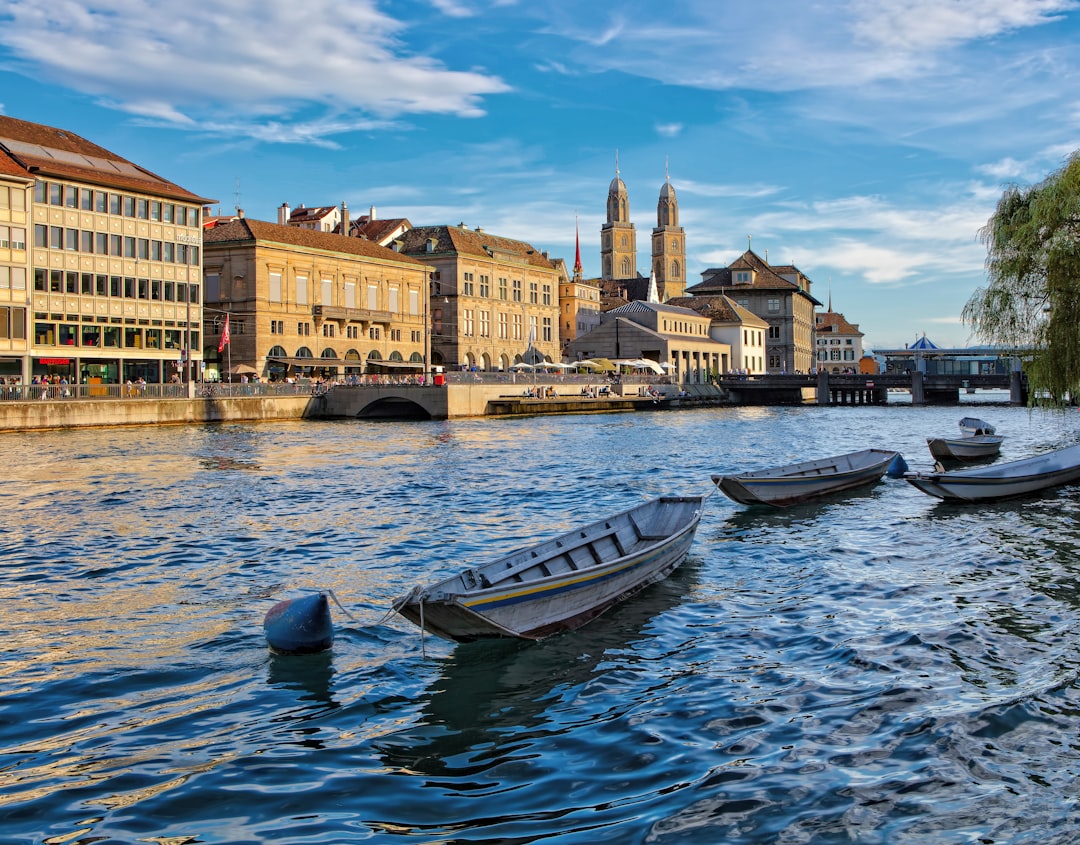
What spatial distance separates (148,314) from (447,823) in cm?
7513

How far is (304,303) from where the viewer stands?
95.6 metres

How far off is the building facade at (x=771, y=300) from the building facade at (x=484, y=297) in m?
39.8

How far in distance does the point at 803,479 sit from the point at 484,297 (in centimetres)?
9727

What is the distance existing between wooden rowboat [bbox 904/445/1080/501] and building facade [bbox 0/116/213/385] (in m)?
56.7

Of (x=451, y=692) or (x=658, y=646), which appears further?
(x=658, y=646)

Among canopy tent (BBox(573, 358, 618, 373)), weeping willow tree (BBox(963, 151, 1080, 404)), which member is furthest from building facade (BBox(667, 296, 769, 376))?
weeping willow tree (BBox(963, 151, 1080, 404))

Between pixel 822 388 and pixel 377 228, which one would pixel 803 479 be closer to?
pixel 822 388

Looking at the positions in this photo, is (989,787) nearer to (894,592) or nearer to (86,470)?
(894,592)

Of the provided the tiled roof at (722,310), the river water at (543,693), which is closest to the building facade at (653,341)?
the tiled roof at (722,310)

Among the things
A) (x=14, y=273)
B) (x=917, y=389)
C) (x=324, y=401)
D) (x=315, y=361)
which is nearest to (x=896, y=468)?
(x=324, y=401)

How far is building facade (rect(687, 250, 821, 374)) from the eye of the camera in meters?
168

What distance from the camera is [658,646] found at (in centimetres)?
1466

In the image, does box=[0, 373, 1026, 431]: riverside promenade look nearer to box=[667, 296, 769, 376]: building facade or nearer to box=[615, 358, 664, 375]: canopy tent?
box=[615, 358, 664, 375]: canopy tent

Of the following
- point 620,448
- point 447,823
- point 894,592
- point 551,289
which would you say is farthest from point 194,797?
point 551,289
